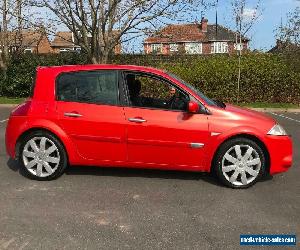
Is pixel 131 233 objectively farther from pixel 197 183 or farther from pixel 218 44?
pixel 218 44

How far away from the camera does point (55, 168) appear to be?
512cm

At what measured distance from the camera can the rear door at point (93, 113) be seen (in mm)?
4988

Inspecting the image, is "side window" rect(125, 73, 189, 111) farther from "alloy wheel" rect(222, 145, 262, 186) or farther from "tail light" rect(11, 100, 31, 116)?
"tail light" rect(11, 100, 31, 116)

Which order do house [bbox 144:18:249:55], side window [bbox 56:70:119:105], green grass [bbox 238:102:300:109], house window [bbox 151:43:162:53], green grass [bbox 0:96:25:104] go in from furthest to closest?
house window [bbox 151:43:162:53], house [bbox 144:18:249:55], green grass [bbox 0:96:25:104], green grass [bbox 238:102:300:109], side window [bbox 56:70:119:105]

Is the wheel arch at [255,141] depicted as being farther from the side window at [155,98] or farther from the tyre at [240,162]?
the side window at [155,98]

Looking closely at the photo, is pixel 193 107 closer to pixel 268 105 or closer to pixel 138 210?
pixel 138 210

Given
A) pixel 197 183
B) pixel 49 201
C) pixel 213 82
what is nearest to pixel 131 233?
pixel 49 201

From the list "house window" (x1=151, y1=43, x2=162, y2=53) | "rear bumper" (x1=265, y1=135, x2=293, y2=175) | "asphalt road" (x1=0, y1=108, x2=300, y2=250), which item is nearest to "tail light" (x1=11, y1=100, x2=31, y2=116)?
"asphalt road" (x1=0, y1=108, x2=300, y2=250)

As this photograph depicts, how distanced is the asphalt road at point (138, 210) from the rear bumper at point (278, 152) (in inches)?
11.9

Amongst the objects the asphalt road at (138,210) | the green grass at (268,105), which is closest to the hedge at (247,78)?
the green grass at (268,105)

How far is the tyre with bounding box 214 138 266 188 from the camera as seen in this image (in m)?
4.91

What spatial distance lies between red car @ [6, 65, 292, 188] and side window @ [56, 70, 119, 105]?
1 cm

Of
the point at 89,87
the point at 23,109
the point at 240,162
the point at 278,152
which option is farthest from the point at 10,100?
the point at 278,152

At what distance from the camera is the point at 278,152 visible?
4.96 m
